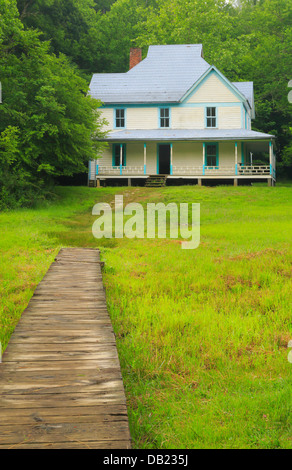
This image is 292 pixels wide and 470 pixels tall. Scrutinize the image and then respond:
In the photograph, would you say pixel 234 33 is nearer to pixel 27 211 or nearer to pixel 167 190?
pixel 167 190

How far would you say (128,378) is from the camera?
5395mm

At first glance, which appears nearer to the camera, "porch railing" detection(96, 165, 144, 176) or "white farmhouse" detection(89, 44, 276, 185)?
"white farmhouse" detection(89, 44, 276, 185)

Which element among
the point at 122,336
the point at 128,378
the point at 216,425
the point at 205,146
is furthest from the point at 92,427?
the point at 205,146

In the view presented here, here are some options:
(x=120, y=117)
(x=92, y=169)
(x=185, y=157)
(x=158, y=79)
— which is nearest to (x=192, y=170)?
(x=185, y=157)

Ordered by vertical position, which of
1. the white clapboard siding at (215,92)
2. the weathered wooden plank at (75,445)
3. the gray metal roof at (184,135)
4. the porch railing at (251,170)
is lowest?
the weathered wooden plank at (75,445)

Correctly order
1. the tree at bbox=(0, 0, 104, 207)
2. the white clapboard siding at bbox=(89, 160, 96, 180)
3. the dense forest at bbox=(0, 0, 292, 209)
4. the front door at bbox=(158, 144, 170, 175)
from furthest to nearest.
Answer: the front door at bbox=(158, 144, 170, 175), the white clapboard siding at bbox=(89, 160, 96, 180), the dense forest at bbox=(0, 0, 292, 209), the tree at bbox=(0, 0, 104, 207)

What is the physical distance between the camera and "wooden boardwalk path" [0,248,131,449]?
349 centimetres

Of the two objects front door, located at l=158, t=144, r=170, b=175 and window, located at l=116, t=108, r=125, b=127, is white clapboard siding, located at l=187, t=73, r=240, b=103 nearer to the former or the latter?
front door, located at l=158, t=144, r=170, b=175

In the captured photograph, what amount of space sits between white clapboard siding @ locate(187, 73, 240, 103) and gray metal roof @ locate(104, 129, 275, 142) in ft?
7.80

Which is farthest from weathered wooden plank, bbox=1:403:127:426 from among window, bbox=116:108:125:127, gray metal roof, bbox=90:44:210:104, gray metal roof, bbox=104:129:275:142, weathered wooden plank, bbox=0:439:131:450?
window, bbox=116:108:125:127

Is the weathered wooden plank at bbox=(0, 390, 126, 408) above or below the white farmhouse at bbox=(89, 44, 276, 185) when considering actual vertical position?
below

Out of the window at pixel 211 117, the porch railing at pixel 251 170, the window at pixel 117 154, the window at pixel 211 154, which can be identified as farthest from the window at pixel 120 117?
the porch railing at pixel 251 170

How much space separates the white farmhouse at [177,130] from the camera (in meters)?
32.9

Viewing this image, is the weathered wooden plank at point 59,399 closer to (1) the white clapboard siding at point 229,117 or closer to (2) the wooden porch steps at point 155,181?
(2) the wooden porch steps at point 155,181
